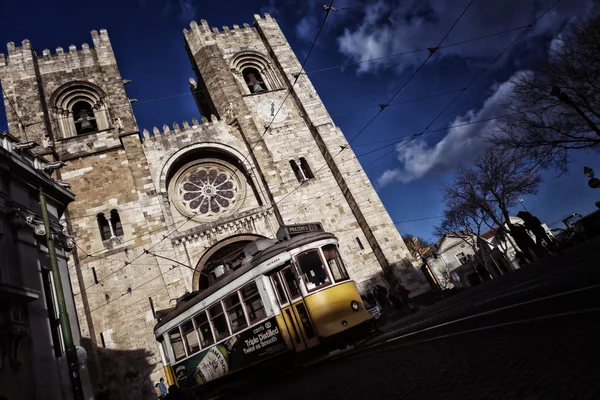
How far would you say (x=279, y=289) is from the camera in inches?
282

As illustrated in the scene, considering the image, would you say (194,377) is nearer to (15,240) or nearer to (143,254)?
(15,240)

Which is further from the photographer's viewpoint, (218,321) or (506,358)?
(218,321)

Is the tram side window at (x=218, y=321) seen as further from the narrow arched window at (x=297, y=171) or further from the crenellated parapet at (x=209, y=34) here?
the crenellated parapet at (x=209, y=34)

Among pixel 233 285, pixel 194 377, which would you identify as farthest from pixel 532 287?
pixel 194 377

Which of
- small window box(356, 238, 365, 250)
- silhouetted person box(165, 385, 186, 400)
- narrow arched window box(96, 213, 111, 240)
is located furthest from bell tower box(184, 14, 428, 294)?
silhouetted person box(165, 385, 186, 400)

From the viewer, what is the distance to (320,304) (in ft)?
22.2

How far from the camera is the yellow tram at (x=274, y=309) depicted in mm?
6742

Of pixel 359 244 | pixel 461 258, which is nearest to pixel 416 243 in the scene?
pixel 461 258

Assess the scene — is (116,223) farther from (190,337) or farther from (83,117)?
(190,337)

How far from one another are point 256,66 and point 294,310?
18050mm

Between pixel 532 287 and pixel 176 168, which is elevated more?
pixel 176 168

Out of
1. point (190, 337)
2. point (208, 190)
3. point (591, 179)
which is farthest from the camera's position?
point (208, 190)

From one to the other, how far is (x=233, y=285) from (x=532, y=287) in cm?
576

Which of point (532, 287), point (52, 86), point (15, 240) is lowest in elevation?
point (532, 287)
